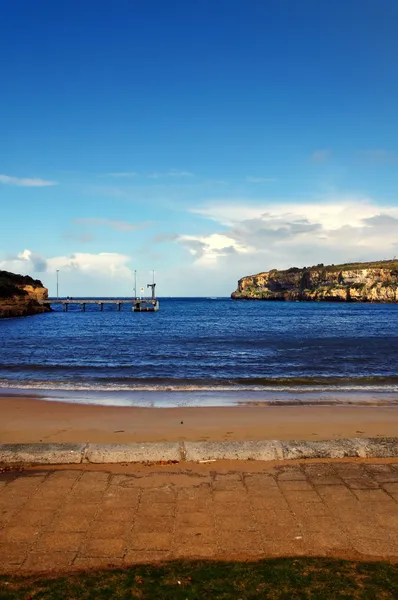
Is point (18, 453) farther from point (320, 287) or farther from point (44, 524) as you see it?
point (320, 287)

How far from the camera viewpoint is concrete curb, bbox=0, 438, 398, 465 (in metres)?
7.11

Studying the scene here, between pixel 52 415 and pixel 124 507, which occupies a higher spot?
pixel 124 507

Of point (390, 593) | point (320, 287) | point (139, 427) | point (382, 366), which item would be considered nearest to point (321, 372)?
point (382, 366)

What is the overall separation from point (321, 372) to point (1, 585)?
2019 cm

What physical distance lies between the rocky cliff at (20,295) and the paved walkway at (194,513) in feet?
286

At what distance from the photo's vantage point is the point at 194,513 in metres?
5.36

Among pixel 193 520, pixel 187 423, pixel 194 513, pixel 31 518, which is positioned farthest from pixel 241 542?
pixel 187 423

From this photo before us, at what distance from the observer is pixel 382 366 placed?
958 inches

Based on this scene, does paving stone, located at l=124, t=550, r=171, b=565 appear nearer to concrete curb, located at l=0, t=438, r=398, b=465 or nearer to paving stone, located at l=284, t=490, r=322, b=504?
paving stone, located at l=284, t=490, r=322, b=504

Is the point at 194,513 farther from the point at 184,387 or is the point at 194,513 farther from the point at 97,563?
the point at 184,387

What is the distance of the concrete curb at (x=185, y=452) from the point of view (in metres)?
7.11

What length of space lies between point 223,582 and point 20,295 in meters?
101

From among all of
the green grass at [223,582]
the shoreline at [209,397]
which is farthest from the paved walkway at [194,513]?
the shoreline at [209,397]

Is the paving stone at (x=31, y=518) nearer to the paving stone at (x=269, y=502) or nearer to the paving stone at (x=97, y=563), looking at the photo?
the paving stone at (x=97, y=563)
